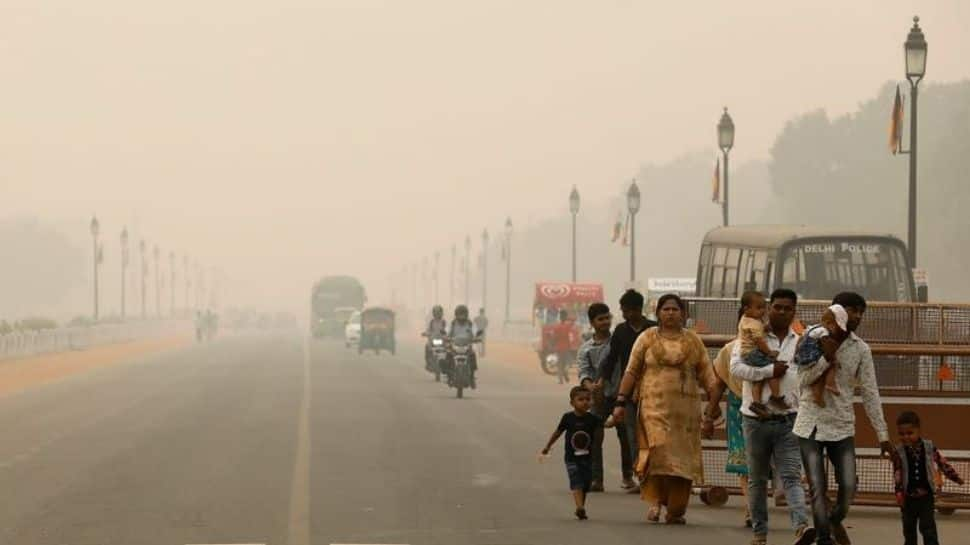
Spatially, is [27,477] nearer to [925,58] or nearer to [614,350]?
[614,350]

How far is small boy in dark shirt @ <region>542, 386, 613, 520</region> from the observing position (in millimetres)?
17656

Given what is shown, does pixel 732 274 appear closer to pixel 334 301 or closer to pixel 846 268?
pixel 846 268

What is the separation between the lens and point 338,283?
121 metres

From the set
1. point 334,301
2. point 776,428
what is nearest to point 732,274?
point 776,428

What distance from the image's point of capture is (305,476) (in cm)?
2188

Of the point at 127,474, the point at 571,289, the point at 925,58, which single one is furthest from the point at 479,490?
the point at 571,289

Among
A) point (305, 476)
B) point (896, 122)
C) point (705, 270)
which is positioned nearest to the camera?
point (305, 476)

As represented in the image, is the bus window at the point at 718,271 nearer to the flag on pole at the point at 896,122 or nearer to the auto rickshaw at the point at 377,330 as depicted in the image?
the flag on pole at the point at 896,122

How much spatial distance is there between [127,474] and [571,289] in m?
48.9

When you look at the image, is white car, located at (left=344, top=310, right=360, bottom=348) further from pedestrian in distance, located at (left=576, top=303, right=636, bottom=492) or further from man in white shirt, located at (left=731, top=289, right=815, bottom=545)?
man in white shirt, located at (left=731, top=289, right=815, bottom=545)

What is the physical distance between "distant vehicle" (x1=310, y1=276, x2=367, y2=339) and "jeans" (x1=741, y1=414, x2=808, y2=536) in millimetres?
104875

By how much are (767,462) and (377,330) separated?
2757 inches

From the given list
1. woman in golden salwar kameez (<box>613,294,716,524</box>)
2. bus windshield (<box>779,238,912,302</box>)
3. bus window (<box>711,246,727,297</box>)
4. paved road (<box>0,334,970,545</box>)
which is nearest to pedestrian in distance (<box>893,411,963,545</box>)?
paved road (<box>0,334,970,545</box>)

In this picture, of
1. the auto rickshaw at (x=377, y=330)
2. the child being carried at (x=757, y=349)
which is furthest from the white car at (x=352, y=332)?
the child being carried at (x=757, y=349)
